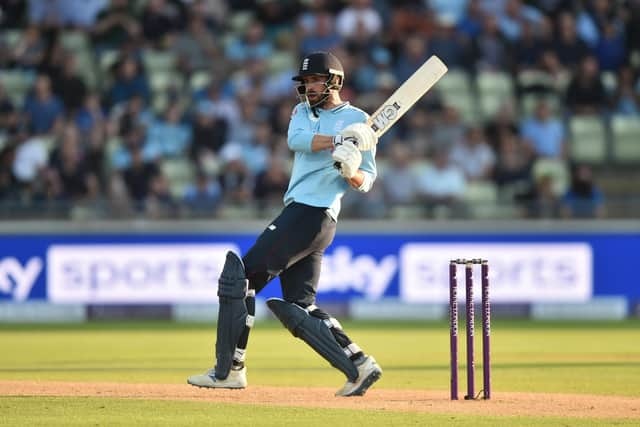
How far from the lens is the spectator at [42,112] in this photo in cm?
1966

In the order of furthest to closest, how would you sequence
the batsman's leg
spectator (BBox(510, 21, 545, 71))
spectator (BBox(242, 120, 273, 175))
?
spectator (BBox(510, 21, 545, 71)) → spectator (BBox(242, 120, 273, 175)) → the batsman's leg

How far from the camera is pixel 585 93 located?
20.3 metres

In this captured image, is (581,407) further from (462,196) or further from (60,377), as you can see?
(462,196)

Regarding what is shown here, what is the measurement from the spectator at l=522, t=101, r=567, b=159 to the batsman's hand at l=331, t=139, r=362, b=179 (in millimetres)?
11341

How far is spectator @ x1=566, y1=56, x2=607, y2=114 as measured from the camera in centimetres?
2027

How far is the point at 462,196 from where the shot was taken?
745 inches

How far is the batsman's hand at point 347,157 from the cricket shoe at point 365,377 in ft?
4.30

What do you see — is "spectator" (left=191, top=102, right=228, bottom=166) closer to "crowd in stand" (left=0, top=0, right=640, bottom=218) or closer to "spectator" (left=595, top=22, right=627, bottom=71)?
"crowd in stand" (left=0, top=0, right=640, bottom=218)

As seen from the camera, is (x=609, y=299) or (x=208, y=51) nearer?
(x=609, y=299)

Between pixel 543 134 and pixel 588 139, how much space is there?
3.35 feet

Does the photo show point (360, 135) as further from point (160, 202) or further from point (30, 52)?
point (30, 52)

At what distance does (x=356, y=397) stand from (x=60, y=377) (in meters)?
3.26

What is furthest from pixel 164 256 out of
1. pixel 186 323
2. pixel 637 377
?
pixel 637 377

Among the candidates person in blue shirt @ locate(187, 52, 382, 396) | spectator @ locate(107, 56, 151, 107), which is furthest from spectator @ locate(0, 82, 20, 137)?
person in blue shirt @ locate(187, 52, 382, 396)
